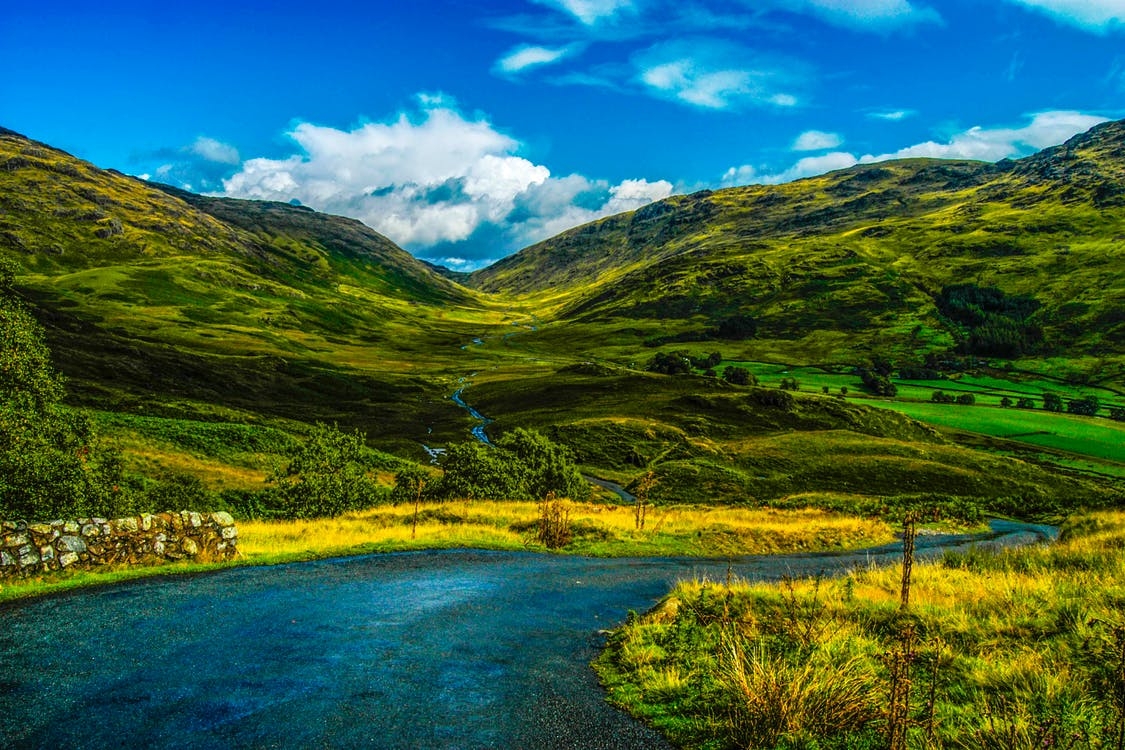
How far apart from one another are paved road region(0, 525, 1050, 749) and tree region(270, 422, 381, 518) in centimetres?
2527

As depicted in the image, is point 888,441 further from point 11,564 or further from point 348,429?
point 11,564

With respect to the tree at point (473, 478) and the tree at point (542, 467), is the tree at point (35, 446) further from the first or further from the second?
the tree at point (542, 467)

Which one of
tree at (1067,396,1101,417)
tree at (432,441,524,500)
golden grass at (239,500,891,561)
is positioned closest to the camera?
golden grass at (239,500,891,561)

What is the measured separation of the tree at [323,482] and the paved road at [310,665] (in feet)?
82.9

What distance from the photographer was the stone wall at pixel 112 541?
1973 centimetres

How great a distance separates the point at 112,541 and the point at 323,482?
26.2 meters

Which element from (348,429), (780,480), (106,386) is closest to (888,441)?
(780,480)

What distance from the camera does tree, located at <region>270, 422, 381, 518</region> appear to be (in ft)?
153

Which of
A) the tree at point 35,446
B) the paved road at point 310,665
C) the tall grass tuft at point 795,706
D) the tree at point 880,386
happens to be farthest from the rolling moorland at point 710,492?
the paved road at point 310,665

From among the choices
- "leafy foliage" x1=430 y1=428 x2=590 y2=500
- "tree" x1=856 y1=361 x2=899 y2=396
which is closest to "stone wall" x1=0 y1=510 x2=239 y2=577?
"leafy foliage" x1=430 y1=428 x2=590 y2=500

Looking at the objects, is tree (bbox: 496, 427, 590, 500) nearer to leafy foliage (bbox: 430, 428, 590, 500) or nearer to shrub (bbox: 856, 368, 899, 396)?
leafy foliage (bbox: 430, 428, 590, 500)

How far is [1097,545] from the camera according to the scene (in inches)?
907

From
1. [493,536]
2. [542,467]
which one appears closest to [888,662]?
[493,536]

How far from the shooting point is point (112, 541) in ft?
72.9
